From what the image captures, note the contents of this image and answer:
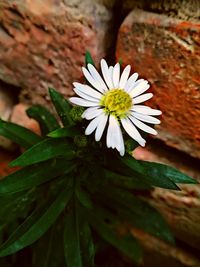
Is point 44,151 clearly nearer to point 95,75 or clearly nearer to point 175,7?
point 95,75

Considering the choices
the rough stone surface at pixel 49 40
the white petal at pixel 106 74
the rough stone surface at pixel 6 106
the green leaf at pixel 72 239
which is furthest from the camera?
the rough stone surface at pixel 6 106

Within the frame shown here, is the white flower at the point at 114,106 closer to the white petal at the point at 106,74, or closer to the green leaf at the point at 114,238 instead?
the white petal at the point at 106,74

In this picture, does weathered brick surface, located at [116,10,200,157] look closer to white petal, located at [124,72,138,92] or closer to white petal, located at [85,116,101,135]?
white petal, located at [124,72,138,92]

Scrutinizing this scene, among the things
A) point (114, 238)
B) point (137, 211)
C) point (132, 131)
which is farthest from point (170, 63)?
point (114, 238)

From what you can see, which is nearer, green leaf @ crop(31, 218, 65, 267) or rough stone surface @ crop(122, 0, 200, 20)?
rough stone surface @ crop(122, 0, 200, 20)

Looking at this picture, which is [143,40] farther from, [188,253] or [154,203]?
[188,253]

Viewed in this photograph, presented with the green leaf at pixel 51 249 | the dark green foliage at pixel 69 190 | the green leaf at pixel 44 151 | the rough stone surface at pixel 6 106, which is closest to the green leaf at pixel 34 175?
the dark green foliage at pixel 69 190

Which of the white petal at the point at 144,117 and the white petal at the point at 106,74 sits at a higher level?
the white petal at the point at 106,74

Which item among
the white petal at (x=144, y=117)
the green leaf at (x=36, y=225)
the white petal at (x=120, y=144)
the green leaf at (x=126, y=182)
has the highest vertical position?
the white petal at (x=144, y=117)

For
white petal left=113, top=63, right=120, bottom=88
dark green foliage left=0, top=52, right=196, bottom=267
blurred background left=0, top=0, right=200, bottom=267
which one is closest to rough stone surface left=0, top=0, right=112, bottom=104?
blurred background left=0, top=0, right=200, bottom=267
